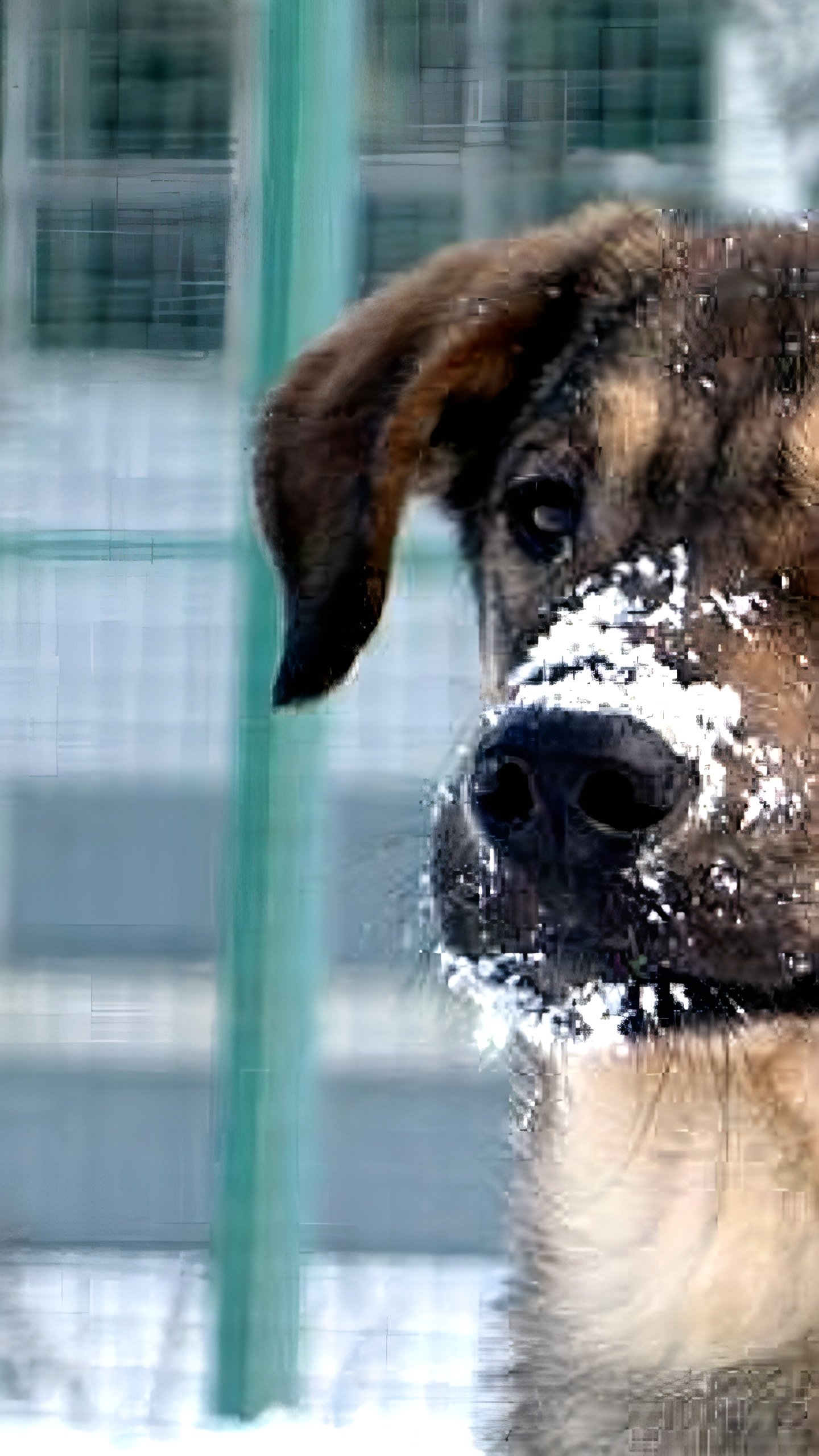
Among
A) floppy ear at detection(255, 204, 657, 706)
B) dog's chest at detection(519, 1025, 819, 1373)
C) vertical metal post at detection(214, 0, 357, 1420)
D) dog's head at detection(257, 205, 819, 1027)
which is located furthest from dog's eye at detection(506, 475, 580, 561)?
vertical metal post at detection(214, 0, 357, 1420)

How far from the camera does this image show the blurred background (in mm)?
4496

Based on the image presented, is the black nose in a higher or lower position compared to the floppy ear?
lower

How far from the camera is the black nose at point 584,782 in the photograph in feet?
8.18

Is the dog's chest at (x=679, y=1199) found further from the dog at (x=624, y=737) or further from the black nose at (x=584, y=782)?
the black nose at (x=584, y=782)

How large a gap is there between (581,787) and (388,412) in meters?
0.90

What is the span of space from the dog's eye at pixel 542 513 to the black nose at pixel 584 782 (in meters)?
0.55

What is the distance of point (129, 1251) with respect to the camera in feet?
15.8

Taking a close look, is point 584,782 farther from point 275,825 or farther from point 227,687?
point 227,687

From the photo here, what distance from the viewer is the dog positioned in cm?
257

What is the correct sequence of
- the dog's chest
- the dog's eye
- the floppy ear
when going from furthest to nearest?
the floppy ear
the dog's eye
the dog's chest

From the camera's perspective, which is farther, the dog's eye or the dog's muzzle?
the dog's eye

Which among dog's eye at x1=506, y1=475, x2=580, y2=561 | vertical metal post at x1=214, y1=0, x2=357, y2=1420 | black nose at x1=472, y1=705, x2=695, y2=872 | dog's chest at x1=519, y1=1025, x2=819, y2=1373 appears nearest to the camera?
black nose at x1=472, y1=705, x2=695, y2=872

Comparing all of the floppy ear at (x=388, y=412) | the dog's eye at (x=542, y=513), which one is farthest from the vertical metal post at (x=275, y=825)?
the dog's eye at (x=542, y=513)

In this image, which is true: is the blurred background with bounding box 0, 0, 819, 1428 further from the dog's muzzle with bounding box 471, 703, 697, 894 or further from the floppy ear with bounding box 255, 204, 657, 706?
the dog's muzzle with bounding box 471, 703, 697, 894
